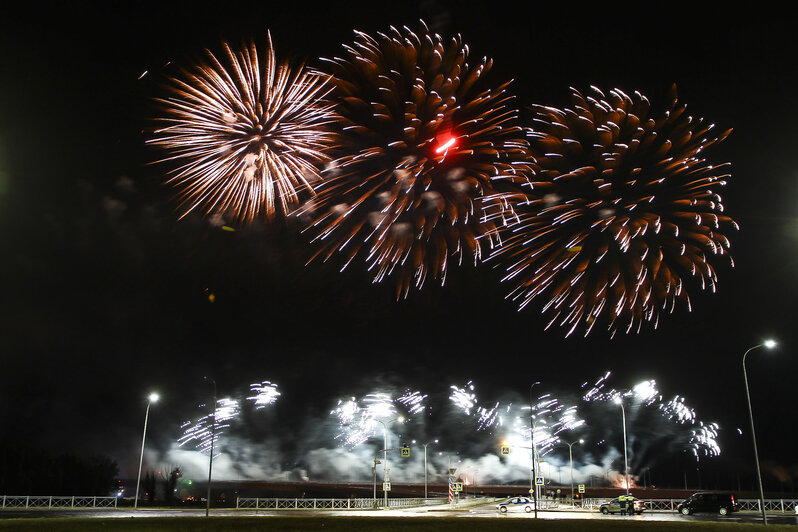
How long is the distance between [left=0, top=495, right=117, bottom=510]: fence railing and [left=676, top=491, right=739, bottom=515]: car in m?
51.0

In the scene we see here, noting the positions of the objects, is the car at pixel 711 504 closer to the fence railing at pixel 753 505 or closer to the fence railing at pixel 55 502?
the fence railing at pixel 753 505

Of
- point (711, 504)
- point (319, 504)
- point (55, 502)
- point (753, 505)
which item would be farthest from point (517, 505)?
point (55, 502)

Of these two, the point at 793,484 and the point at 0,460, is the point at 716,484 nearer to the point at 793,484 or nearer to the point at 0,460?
the point at 793,484

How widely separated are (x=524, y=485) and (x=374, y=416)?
73.1 m

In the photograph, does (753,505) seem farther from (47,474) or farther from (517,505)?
(47,474)

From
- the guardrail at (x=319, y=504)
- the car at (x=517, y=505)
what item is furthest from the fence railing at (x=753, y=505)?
the guardrail at (x=319, y=504)

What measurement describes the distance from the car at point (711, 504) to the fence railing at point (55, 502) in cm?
5096

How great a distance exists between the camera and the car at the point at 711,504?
6141cm

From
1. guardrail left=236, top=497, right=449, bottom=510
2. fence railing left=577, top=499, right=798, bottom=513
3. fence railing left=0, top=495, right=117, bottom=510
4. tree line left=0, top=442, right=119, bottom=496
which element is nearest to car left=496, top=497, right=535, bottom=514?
fence railing left=577, top=499, right=798, bottom=513

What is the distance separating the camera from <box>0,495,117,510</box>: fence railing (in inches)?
2237

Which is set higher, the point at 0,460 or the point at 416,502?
the point at 0,460

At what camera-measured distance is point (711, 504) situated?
6284 cm

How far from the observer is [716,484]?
128750 millimetres

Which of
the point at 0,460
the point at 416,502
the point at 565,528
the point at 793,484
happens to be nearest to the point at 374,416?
the point at 416,502
